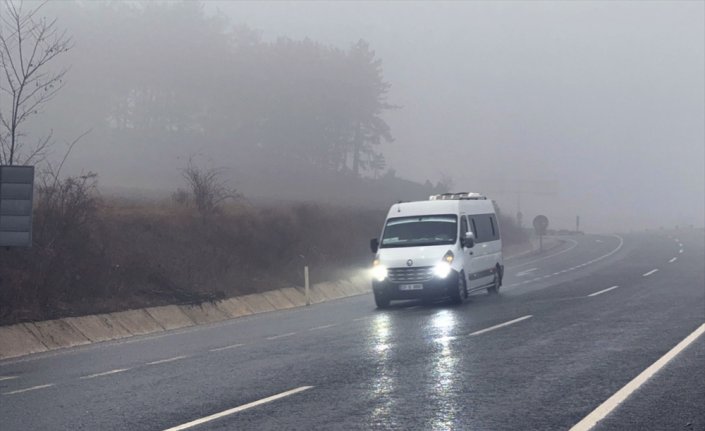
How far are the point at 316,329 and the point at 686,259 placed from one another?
88.4 ft

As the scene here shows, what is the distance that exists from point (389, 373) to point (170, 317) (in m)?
10.5

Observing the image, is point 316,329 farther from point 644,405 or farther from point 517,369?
point 644,405

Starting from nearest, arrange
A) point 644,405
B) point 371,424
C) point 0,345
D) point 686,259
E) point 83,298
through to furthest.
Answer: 1. point 371,424
2. point 644,405
3. point 0,345
4. point 83,298
5. point 686,259

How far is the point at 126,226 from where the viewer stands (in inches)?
981

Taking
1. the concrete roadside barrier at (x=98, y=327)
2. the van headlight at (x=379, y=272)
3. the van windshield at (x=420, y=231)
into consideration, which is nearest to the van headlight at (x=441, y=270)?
the van windshield at (x=420, y=231)

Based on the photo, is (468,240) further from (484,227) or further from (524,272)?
(524,272)

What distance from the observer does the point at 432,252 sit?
67.7ft

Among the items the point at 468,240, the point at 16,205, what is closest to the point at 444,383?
the point at 16,205

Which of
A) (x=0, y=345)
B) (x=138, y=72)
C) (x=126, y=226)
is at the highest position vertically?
(x=138, y=72)

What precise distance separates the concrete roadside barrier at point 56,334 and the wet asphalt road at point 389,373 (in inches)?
37.7

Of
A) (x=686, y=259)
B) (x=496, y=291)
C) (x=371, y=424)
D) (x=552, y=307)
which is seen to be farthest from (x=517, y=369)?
(x=686, y=259)

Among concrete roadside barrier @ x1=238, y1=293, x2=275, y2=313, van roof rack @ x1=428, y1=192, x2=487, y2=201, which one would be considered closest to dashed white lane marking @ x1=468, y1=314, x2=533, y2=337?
van roof rack @ x1=428, y1=192, x2=487, y2=201

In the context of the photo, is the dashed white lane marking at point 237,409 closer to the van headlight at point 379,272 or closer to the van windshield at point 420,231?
the van headlight at point 379,272

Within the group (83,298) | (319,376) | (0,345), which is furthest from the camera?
(83,298)
